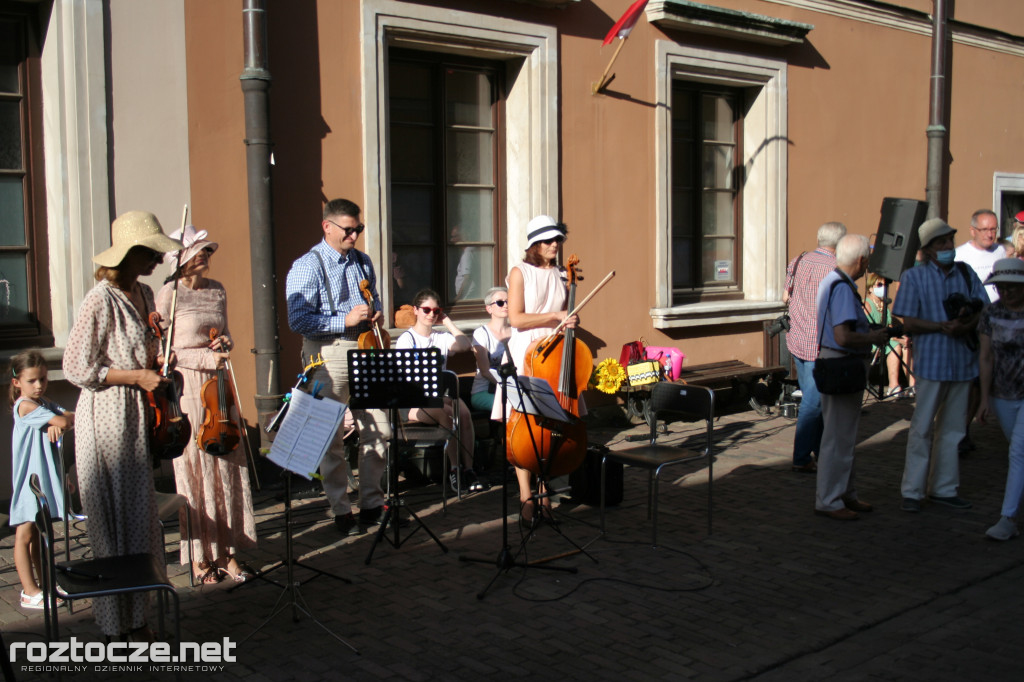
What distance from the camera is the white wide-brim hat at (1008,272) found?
5852 mm

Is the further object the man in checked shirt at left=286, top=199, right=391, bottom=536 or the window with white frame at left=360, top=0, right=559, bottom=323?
the window with white frame at left=360, top=0, right=559, bottom=323

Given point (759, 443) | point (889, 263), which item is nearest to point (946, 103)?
point (889, 263)

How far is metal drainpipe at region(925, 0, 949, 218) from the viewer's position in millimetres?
11734

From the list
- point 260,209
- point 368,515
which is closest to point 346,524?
point 368,515

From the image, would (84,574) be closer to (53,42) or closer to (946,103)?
A: (53,42)

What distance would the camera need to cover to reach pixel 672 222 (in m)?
10.1

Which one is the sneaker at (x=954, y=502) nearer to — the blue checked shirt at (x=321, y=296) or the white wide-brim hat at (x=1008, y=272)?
the white wide-brim hat at (x=1008, y=272)

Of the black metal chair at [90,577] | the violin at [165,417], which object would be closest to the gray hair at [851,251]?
the violin at [165,417]

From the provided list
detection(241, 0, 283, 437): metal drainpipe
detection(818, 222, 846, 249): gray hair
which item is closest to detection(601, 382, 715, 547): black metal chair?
detection(818, 222, 846, 249): gray hair

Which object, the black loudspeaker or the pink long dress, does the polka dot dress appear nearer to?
the pink long dress

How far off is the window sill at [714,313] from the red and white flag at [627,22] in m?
2.58

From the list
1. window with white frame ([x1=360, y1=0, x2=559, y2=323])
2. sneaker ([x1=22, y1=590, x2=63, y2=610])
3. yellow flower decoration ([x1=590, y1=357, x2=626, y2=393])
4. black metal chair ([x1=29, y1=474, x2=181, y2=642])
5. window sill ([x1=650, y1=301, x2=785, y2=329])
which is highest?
window with white frame ([x1=360, y1=0, x2=559, y2=323])

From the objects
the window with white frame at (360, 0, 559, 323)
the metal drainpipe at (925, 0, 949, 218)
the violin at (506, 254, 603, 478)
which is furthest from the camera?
the metal drainpipe at (925, 0, 949, 218)

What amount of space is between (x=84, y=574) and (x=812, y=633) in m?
3.07
